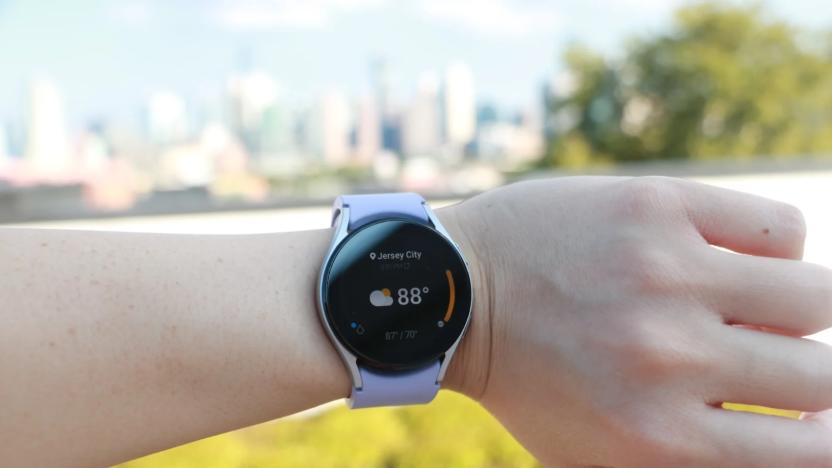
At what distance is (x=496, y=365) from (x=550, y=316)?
0.07 m

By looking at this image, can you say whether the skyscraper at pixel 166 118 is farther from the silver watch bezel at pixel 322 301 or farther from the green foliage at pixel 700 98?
the green foliage at pixel 700 98

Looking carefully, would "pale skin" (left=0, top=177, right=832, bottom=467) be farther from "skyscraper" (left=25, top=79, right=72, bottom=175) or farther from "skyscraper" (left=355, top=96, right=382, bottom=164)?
"skyscraper" (left=355, top=96, right=382, bottom=164)

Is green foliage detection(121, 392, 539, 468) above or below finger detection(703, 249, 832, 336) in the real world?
below

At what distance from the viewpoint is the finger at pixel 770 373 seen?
24.0 inches

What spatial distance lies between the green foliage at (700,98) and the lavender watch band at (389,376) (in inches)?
365

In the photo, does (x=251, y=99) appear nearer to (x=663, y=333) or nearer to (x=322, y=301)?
(x=322, y=301)

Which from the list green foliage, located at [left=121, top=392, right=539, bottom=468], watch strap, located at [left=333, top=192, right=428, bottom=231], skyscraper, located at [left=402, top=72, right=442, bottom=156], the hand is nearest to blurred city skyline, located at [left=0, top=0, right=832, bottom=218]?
skyscraper, located at [left=402, top=72, right=442, bottom=156]

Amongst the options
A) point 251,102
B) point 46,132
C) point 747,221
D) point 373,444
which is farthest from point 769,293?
point 251,102

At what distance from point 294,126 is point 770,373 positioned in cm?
529

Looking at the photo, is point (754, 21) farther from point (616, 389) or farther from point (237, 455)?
point (616, 389)

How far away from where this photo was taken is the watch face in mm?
678

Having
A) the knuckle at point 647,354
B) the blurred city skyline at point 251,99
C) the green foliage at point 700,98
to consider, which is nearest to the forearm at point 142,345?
the knuckle at point 647,354

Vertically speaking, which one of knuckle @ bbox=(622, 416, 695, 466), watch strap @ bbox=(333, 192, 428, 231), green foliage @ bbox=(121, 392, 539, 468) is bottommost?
green foliage @ bbox=(121, 392, 539, 468)

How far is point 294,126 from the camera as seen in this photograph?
18.7 ft
